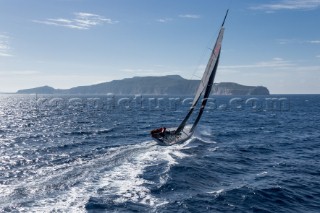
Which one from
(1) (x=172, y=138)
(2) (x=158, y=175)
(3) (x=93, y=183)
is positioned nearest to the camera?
(3) (x=93, y=183)

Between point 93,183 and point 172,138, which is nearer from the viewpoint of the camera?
point 93,183

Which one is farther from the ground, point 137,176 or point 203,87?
point 203,87

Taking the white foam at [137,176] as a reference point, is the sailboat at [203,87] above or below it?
above

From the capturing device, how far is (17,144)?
45188mm

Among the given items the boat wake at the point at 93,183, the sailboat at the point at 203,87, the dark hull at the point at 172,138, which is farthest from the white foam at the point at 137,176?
the sailboat at the point at 203,87

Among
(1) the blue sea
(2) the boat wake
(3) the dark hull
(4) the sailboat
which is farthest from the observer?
(4) the sailboat

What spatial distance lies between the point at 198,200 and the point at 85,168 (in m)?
13.2

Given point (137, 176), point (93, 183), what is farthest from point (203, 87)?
point (93, 183)

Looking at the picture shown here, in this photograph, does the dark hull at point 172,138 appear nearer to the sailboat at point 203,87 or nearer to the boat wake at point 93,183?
the sailboat at point 203,87

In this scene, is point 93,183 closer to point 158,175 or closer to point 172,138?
point 158,175

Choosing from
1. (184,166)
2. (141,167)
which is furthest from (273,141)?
(141,167)

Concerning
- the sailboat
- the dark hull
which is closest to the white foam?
the dark hull

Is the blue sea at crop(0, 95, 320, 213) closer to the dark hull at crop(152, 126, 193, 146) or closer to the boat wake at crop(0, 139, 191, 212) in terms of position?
the boat wake at crop(0, 139, 191, 212)

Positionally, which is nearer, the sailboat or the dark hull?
the dark hull
